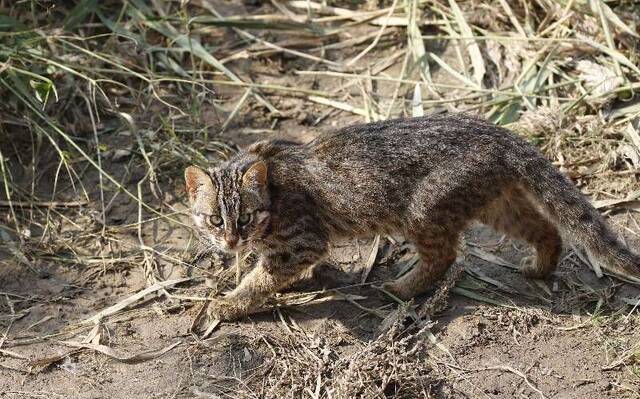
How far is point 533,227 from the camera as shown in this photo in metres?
7.20

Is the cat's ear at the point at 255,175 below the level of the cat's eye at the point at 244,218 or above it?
above

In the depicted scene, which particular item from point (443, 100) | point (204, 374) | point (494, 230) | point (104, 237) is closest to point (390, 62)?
point (443, 100)

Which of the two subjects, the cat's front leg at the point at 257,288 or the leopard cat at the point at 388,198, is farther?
the cat's front leg at the point at 257,288

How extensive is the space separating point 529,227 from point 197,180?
2.57 metres

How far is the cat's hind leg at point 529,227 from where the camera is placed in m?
7.10

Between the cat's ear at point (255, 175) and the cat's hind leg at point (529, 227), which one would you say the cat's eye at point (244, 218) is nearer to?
the cat's ear at point (255, 175)

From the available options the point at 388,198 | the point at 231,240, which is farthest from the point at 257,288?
the point at 388,198

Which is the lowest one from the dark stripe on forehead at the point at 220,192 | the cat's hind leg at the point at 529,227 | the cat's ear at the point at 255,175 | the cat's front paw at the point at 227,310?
the cat's front paw at the point at 227,310

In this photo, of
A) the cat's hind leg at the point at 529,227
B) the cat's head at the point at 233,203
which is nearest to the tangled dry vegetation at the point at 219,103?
the cat's hind leg at the point at 529,227

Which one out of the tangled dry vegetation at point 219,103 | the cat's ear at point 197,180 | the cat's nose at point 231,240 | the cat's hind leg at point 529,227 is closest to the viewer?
the cat's nose at point 231,240

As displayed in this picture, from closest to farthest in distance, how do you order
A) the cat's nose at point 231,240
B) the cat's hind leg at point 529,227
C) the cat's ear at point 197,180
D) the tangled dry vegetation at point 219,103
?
the cat's nose at point 231,240
the cat's ear at point 197,180
the cat's hind leg at point 529,227
the tangled dry vegetation at point 219,103

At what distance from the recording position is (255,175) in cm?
680

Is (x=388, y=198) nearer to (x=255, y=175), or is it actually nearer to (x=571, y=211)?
(x=255, y=175)

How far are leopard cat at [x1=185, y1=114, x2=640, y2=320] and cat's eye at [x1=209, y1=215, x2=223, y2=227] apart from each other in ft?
0.04
